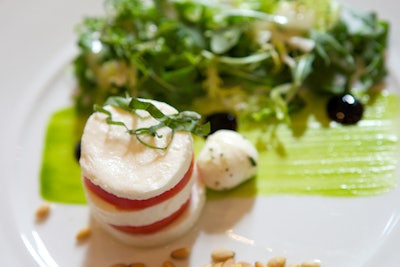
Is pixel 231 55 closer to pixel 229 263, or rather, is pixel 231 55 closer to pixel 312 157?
pixel 312 157

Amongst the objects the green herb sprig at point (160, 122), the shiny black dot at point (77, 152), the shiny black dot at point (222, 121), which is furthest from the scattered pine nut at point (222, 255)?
the shiny black dot at point (77, 152)

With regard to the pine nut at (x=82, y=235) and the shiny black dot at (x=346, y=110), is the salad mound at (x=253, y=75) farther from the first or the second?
the pine nut at (x=82, y=235)

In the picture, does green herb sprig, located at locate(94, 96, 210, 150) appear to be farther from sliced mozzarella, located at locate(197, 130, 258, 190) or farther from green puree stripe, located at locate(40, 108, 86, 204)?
green puree stripe, located at locate(40, 108, 86, 204)

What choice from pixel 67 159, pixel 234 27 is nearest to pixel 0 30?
pixel 67 159

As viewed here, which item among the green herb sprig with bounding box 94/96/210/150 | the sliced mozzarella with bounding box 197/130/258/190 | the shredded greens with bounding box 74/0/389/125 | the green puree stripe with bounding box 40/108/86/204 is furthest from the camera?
the shredded greens with bounding box 74/0/389/125

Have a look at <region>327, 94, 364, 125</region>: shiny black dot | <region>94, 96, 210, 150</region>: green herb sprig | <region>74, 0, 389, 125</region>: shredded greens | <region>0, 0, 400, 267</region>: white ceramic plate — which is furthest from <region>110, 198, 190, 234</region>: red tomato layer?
<region>327, 94, 364, 125</region>: shiny black dot

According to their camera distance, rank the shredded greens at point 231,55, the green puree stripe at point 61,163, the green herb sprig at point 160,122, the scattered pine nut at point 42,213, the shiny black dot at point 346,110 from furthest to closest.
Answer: the shredded greens at point 231,55, the shiny black dot at point 346,110, the green puree stripe at point 61,163, the scattered pine nut at point 42,213, the green herb sprig at point 160,122

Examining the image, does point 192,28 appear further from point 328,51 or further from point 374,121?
point 374,121
